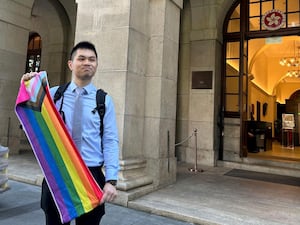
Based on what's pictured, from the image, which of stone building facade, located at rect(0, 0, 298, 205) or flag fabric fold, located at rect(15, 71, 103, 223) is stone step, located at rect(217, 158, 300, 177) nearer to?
stone building facade, located at rect(0, 0, 298, 205)

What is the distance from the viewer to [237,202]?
17.8ft

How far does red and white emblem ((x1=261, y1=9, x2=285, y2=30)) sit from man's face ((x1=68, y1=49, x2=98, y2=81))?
9.95m

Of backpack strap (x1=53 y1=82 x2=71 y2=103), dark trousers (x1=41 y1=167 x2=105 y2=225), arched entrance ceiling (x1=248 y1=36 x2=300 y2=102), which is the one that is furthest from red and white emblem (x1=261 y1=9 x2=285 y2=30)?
dark trousers (x1=41 y1=167 x2=105 y2=225)

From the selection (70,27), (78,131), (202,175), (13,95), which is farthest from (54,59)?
(78,131)

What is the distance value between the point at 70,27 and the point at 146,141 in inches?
346

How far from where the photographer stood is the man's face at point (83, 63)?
7.09 feet

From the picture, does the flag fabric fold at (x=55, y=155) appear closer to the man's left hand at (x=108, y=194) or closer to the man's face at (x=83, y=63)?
the man's left hand at (x=108, y=194)

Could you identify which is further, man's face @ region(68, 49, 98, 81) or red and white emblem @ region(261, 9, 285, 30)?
red and white emblem @ region(261, 9, 285, 30)

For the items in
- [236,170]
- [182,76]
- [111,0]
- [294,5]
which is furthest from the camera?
[182,76]

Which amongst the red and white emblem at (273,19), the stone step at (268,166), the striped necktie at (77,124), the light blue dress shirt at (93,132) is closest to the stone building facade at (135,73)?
the light blue dress shirt at (93,132)

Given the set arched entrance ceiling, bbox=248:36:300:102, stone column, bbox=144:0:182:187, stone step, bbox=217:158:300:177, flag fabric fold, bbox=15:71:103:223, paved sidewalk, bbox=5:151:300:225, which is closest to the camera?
flag fabric fold, bbox=15:71:103:223

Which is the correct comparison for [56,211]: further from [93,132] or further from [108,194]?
[93,132]

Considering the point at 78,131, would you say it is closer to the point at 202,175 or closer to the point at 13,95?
the point at 202,175

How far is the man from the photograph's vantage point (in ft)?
6.95
